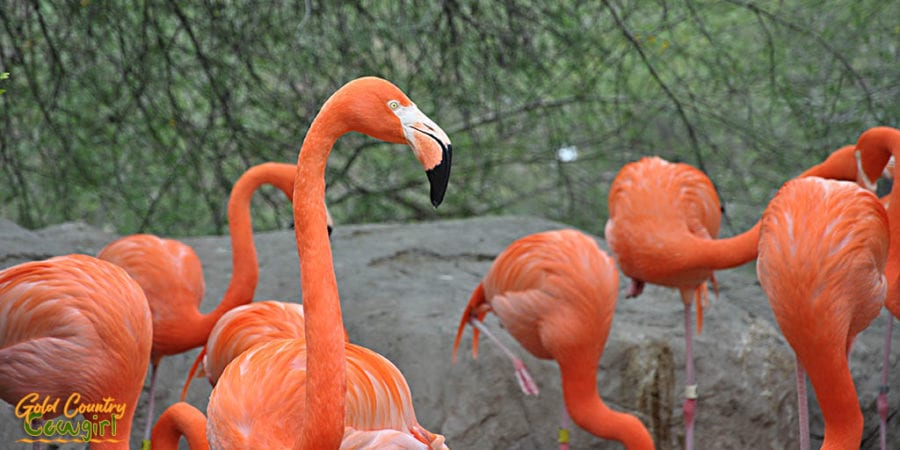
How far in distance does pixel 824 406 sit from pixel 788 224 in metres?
0.53

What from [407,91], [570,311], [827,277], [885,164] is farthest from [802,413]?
[407,91]

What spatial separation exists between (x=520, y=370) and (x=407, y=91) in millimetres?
1508

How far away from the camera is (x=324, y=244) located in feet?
5.93

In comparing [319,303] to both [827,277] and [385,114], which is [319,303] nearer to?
[385,114]

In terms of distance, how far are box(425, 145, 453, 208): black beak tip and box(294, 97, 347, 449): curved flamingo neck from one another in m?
0.26

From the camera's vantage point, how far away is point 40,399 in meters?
2.41

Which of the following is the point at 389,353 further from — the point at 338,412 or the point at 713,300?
the point at 338,412

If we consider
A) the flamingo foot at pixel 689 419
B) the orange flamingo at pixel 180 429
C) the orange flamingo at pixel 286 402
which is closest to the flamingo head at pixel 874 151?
the flamingo foot at pixel 689 419

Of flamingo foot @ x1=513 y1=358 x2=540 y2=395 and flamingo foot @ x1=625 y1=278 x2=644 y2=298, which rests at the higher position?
flamingo foot @ x1=625 y1=278 x2=644 y2=298

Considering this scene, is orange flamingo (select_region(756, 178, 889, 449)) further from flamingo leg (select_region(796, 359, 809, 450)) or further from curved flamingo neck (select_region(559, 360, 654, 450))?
curved flamingo neck (select_region(559, 360, 654, 450))

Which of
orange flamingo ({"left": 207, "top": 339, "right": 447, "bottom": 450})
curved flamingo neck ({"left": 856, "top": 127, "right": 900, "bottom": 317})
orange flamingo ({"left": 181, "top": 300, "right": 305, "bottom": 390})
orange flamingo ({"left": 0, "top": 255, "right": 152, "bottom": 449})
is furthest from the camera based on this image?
curved flamingo neck ({"left": 856, "top": 127, "right": 900, "bottom": 317})

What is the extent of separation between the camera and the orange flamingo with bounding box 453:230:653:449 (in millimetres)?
3211

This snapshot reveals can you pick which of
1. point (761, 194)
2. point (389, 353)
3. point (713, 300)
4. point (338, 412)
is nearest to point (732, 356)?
point (713, 300)

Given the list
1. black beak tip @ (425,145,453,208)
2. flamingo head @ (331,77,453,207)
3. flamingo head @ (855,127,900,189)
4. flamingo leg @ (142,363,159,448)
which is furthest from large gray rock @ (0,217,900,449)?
black beak tip @ (425,145,453,208)
